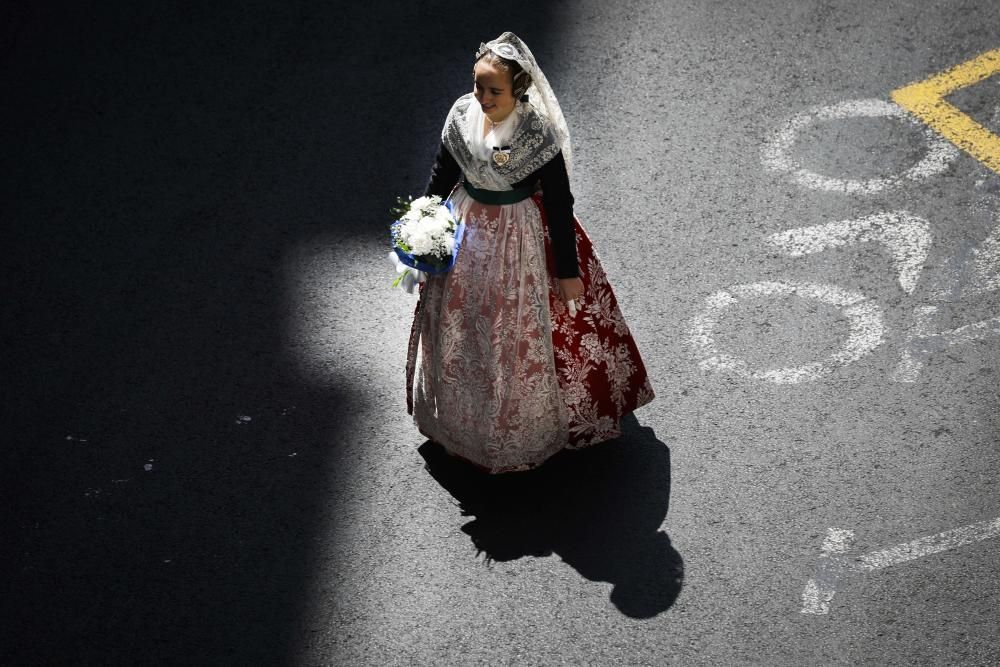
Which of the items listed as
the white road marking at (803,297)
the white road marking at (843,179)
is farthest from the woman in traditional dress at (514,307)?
the white road marking at (843,179)

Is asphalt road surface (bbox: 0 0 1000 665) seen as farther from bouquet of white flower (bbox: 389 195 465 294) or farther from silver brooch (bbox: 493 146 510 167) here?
silver brooch (bbox: 493 146 510 167)

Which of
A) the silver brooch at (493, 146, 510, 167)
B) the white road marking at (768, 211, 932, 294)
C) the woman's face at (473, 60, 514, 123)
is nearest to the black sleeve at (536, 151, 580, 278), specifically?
the silver brooch at (493, 146, 510, 167)

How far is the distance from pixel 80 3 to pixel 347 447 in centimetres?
444

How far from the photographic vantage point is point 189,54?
7.62 meters

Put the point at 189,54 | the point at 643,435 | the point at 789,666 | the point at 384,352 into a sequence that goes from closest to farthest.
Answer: the point at 789,666, the point at 643,435, the point at 384,352, the point at 189,54

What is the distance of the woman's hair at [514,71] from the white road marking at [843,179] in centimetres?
240

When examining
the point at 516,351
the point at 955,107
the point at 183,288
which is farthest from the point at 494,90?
the point at 955,107

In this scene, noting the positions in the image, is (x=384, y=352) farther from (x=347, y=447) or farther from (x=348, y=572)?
(x=348, y=572)

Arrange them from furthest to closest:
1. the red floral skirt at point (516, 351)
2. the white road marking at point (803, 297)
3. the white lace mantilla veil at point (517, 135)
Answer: the white road marking at point (803, 297) → the red floral skirt at point (516, 351) → the white lace mantilla veil at point (517, 135)

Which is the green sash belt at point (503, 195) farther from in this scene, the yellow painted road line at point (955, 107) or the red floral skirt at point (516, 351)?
the yellow painted road line at point (955, 107)

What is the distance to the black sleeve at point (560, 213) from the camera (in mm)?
4596

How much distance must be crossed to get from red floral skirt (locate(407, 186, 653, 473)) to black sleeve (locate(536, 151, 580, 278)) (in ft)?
0.30

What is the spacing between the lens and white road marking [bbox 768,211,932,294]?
596 cm

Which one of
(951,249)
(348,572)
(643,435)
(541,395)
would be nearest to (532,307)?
(541,395)
